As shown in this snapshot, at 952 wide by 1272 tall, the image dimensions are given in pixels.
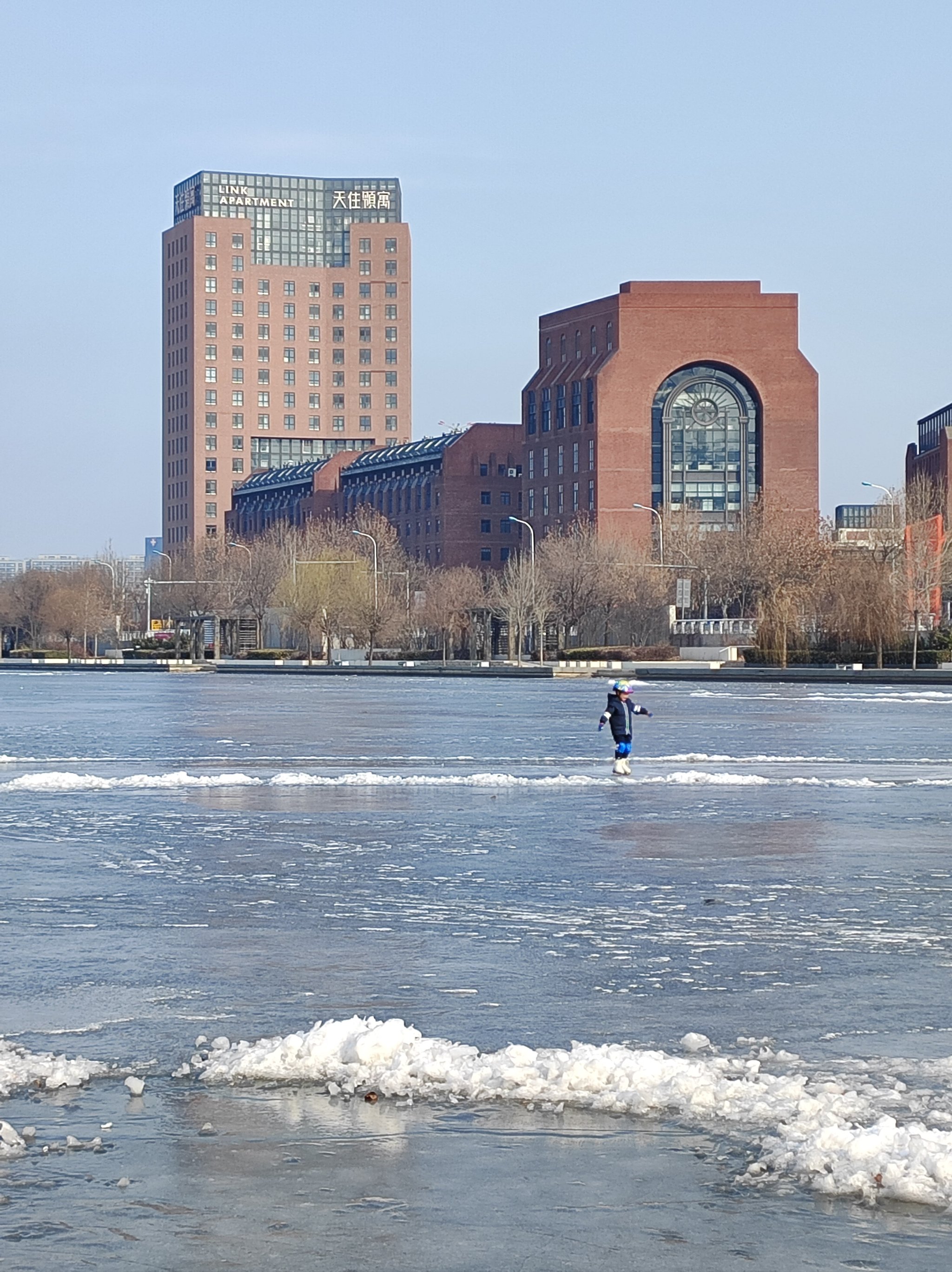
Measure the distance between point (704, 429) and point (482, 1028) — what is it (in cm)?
12929

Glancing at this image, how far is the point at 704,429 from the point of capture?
135 metres

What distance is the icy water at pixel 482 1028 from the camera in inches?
222

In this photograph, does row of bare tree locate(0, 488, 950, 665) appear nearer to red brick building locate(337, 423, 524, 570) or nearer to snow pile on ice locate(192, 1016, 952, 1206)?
red brick building locate(337, 423, 524, 570)

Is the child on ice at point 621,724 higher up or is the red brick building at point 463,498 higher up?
the red brick building at point 463,498

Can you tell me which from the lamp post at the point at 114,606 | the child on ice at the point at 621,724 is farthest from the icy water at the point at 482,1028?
the lamp post at the point at 114,606

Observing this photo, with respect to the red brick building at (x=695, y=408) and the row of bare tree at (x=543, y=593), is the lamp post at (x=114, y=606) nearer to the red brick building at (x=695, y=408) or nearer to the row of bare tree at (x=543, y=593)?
the row of bare tree at (x=543, y=593)

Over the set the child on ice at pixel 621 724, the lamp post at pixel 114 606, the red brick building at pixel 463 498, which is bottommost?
the child on ice at pixel 621 724

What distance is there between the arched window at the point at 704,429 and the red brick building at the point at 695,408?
8 centimetres

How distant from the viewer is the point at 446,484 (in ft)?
517

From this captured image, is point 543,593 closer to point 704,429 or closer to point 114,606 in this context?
point 704,429

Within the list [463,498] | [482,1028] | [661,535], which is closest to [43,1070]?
[482,1028]

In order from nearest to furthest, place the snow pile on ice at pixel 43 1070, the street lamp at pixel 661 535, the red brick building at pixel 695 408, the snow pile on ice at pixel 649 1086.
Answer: the snow pile on ice at pixel 649 1086, the snow pile on ice at pixel 43 1070, the street lamp at pixel 661 535, the red brick building at pixel 695 408

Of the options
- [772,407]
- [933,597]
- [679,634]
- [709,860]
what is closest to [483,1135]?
[709,860]

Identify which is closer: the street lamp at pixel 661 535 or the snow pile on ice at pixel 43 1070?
the snow pile on ice at pixel 43 1070
